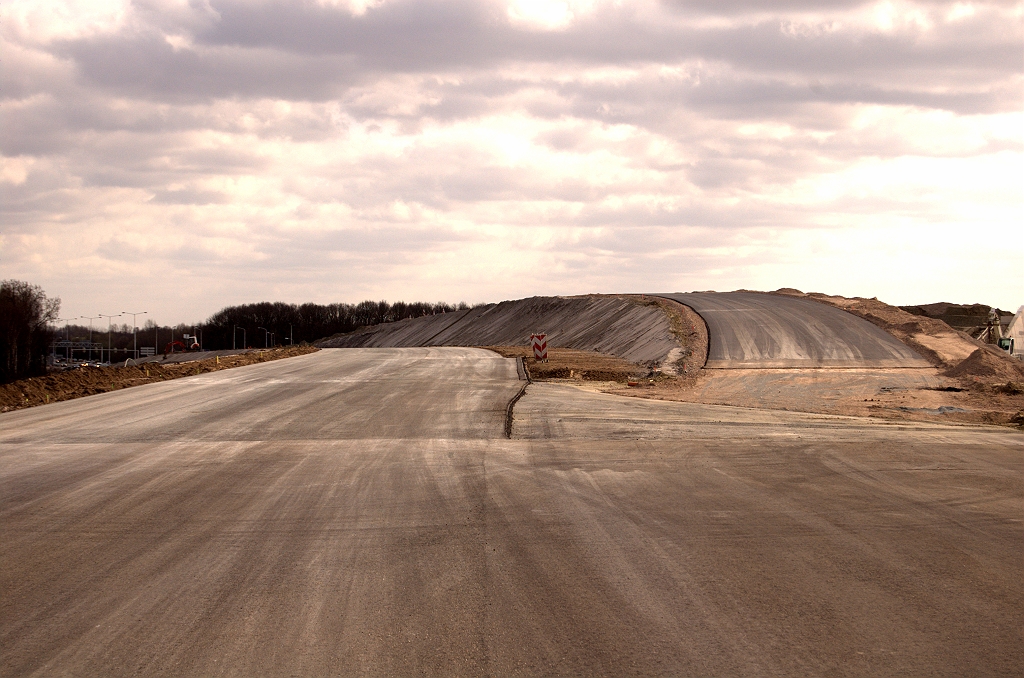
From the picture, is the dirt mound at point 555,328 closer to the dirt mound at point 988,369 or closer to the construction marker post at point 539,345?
the construction marker post at point 539,345

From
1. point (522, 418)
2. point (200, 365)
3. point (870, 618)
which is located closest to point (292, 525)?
point (870, 618)

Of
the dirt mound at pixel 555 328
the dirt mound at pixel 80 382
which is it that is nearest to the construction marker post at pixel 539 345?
the dirt mound at pixel 555 328

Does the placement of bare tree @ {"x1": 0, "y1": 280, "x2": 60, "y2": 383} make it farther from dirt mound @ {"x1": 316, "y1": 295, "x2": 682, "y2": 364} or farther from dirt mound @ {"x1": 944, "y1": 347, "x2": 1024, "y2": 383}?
dirt mound @ {"x1": 944, "y1": 347, "x2": 1024, "y2": 383}

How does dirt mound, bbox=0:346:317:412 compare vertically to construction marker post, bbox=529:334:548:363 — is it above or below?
below

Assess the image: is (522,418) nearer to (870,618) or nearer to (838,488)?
(838,488)

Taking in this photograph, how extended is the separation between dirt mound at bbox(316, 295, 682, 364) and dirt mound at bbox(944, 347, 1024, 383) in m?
11.5

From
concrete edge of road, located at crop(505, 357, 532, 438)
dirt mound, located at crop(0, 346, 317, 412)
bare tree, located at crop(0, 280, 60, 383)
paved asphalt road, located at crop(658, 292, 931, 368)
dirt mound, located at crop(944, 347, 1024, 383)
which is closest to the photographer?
concrete edge of road, located at crop(505, 357, 532, 438)

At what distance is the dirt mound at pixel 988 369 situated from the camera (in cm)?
3105

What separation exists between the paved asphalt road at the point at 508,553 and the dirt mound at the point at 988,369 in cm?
1868

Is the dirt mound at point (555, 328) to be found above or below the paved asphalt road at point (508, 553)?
above

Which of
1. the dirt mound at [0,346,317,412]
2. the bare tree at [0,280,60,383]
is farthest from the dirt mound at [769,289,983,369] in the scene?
the bare tree at [0,280,60,383]

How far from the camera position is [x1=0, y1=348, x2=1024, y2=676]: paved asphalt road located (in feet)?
17.0

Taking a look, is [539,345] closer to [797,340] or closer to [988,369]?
[797,340]

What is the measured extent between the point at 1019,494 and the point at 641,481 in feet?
14.8
